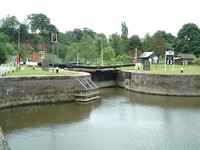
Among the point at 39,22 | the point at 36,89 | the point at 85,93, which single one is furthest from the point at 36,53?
the point at 85,93

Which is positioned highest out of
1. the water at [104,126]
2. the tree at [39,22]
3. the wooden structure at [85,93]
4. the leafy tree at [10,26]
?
the tree at [39,22]

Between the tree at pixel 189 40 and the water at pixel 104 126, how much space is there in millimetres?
39484

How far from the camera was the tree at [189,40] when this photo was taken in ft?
188

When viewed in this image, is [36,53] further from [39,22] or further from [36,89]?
[36,89]

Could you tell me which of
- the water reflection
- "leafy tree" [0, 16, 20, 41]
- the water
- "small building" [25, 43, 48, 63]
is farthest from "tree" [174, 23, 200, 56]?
the water reflection

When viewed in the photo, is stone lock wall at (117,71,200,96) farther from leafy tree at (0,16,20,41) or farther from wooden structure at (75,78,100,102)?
leafy tree at (0,16,20,41)

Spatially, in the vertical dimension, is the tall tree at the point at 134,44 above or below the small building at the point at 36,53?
above

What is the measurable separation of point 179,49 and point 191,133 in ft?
163

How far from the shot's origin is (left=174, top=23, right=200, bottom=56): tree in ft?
188

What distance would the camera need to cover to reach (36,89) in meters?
19.8

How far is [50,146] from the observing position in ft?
37.5

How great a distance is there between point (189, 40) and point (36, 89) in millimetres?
47953

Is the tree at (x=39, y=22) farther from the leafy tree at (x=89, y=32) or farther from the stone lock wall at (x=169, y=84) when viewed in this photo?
the stone lock wall at (x=169, y=84)

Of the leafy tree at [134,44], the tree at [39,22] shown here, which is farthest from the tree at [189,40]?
the tree at [39,22]
